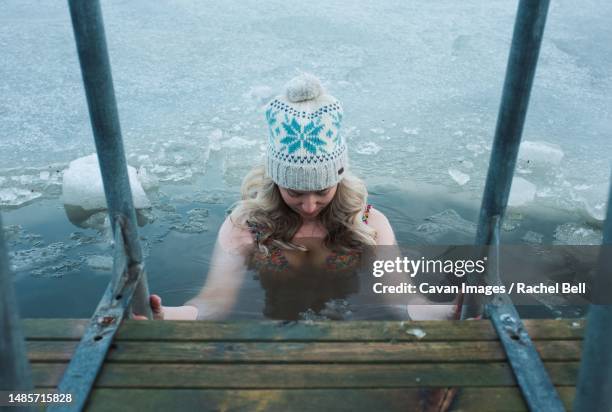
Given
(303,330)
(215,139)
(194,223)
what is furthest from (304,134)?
(215,139)

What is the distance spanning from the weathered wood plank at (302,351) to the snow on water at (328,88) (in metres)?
2.37

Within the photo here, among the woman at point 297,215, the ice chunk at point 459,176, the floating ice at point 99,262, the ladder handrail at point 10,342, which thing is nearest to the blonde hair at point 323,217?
the woman at point 297,215

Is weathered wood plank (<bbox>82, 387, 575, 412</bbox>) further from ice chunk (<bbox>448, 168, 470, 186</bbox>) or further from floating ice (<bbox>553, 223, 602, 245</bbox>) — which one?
ice chunk (<bbox>448, 168, 470, 186</bbox>)

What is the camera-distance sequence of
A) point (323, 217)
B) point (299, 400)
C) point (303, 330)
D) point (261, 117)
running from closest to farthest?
point (299, 400) → point (303, 330) → point (323, 217) → point (261, 117)

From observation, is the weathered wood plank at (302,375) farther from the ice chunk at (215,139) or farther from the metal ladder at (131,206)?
the ice chunk at (215,139)

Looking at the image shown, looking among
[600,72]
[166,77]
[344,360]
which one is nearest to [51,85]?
[166,77]

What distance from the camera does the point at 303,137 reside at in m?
2.48

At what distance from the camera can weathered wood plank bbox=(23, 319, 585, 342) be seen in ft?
5.07

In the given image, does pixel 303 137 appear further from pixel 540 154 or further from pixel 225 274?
pixel 540 154

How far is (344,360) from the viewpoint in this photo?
1.47 metres

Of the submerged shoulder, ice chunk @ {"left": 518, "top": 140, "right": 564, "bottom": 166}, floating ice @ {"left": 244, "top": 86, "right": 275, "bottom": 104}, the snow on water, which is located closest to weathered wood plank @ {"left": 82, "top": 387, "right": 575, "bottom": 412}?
the submerged shoulder

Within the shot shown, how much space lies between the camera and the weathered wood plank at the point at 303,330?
5.07 feet

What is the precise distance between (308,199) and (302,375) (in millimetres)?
1255

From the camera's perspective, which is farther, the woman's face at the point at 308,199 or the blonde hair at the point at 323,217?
the blonde hair at the point at 323,217
